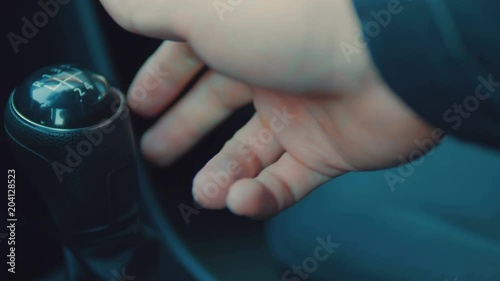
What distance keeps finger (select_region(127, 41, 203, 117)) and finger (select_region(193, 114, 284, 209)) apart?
0.07m

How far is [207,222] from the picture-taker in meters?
0.79

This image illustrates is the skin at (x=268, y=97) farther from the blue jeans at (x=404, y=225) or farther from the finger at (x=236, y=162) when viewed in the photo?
the blue jeans at (x=404, y=225)

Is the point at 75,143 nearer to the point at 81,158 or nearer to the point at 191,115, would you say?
the point at 81,158

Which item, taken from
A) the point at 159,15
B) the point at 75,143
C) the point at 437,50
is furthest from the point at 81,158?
the point at 437,50

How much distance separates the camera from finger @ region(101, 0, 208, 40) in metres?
0.61

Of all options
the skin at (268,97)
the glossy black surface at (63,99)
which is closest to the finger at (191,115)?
the skin at (268,97)

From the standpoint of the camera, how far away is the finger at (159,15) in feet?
2.00

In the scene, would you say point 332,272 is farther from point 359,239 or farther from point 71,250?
A: point 71,250

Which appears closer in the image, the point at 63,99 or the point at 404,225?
the point at 63,99

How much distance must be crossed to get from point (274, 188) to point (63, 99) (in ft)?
0.64

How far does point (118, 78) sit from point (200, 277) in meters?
0.20

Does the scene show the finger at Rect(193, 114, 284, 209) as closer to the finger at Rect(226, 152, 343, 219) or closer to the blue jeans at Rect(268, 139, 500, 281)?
the finger at Rect(226, 152, 343, 219)

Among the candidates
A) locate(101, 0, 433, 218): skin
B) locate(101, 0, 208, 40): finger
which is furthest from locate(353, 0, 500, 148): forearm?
locate(101, 0, 208, 40): finger

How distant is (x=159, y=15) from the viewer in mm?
617
